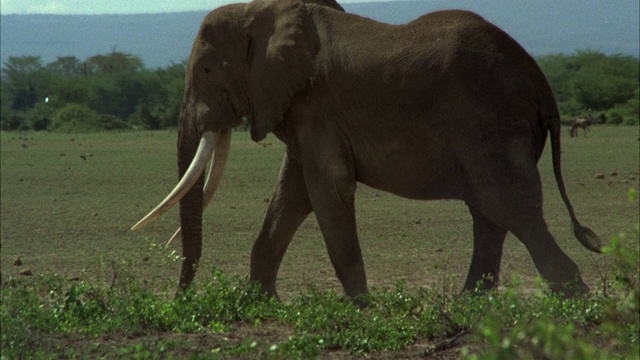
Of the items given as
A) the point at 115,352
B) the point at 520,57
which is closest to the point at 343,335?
the point at 115,352

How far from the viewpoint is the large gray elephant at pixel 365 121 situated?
250 inches

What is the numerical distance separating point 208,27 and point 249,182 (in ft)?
26.1

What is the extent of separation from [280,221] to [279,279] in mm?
1036

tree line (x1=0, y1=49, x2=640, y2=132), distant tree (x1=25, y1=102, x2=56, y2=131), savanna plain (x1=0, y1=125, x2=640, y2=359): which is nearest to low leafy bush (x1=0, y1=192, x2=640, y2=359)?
savanna plain (x1=0, y1=125, x2=640, y2=359)

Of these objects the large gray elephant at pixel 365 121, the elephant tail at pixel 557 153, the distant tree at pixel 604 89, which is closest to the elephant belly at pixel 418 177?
the large gray elephant at pixel 365 121

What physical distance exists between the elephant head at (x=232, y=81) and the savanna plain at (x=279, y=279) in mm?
458

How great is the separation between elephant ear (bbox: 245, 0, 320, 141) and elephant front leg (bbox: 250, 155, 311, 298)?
0.38 meters

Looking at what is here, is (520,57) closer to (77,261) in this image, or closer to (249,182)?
(77,261)

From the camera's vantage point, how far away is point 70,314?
6133 mm

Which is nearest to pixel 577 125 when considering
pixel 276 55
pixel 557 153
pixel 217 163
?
pixel 217 163

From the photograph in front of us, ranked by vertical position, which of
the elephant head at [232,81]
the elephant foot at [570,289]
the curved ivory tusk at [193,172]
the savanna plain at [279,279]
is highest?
the elephant head at [232,81]

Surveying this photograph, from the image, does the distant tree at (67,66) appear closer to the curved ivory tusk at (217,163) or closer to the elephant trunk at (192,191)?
the curved ivory tusk at (217,163)

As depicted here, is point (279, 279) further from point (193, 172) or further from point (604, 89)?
point (604, 89)

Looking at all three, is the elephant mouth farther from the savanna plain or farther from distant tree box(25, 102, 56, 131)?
distant tree box(25, 102, 56, 131)
